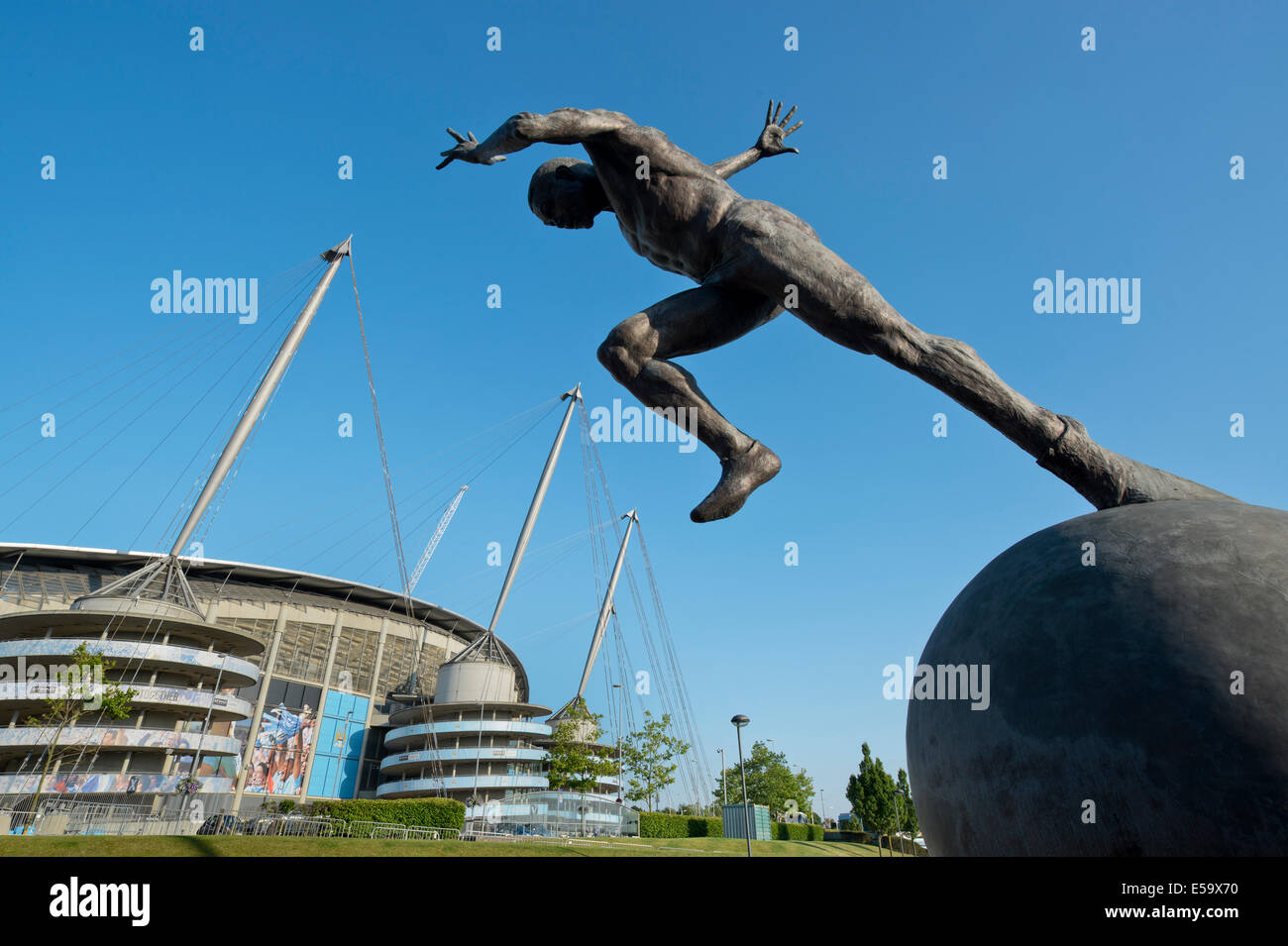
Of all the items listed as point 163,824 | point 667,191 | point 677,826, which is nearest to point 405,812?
point 163,824

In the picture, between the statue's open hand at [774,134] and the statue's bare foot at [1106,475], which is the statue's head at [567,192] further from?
the statue's bare foot at [1106,475]

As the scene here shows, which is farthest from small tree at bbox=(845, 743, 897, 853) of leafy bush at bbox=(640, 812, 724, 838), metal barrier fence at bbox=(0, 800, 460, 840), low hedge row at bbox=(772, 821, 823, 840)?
metal barrier fence at bbox=(0, 800, 460, 840)

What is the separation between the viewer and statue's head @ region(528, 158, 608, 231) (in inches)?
213

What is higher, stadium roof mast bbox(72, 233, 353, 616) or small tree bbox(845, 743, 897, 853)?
stadium roof mast bbox(72, 233, 353, 616)

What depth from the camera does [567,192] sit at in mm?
5414

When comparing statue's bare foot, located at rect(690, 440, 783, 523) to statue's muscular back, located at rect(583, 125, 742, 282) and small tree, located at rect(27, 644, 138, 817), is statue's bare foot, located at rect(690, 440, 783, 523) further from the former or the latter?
small tree, located at rect(27, 644, 138, 817)

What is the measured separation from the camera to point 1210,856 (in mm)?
2623

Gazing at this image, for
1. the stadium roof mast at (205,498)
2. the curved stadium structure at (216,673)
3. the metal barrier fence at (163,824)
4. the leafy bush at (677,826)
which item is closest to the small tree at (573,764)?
the leafy bush at (677,826)

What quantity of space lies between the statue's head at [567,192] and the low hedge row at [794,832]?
52178mm

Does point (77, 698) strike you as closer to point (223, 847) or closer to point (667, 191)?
point (223, 847)

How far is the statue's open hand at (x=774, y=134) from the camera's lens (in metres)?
6.71

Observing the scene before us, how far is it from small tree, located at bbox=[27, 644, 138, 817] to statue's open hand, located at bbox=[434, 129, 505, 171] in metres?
32.4
